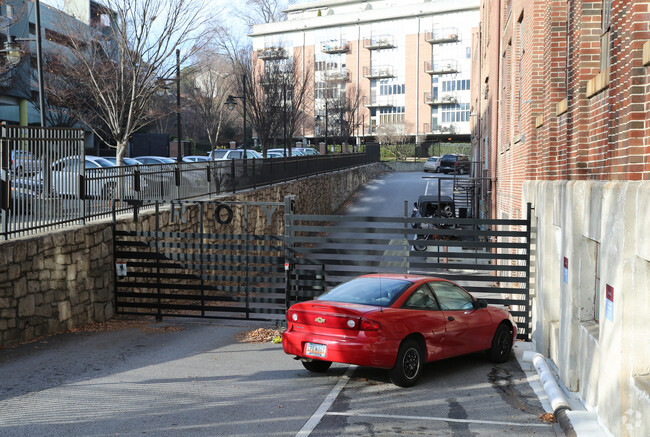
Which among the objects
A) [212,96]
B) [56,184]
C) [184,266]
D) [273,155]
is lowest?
[184,266]

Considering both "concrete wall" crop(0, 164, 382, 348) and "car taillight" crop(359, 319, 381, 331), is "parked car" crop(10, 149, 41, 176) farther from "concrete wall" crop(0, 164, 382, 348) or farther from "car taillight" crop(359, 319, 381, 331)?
"car taillight" crop(359, 319, 381, 331)

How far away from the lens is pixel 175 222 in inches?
687

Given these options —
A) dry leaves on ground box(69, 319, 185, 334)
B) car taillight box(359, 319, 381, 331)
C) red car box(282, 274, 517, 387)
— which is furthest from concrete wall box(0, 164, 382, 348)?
car taillight box(359, 319, 381, 331)

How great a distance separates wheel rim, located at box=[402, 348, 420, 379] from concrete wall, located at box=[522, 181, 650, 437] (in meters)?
1.86

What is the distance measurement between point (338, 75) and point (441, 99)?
1274 centimetres

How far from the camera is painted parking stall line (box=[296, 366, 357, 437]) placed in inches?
274

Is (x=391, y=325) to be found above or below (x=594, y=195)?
below

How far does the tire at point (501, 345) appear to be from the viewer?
10469 mm

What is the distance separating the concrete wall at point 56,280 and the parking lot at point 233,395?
48 cm

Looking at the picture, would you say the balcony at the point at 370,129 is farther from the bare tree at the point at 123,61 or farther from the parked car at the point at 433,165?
the bare tree at the point at 123,61

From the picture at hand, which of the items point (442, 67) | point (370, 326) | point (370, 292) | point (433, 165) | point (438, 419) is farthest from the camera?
point (442, 67)

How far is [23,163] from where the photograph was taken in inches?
457

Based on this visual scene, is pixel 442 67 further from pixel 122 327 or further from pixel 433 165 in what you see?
pixel 122 327

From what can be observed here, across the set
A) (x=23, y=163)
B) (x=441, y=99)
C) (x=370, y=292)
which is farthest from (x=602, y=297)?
(x=441, y=99)
